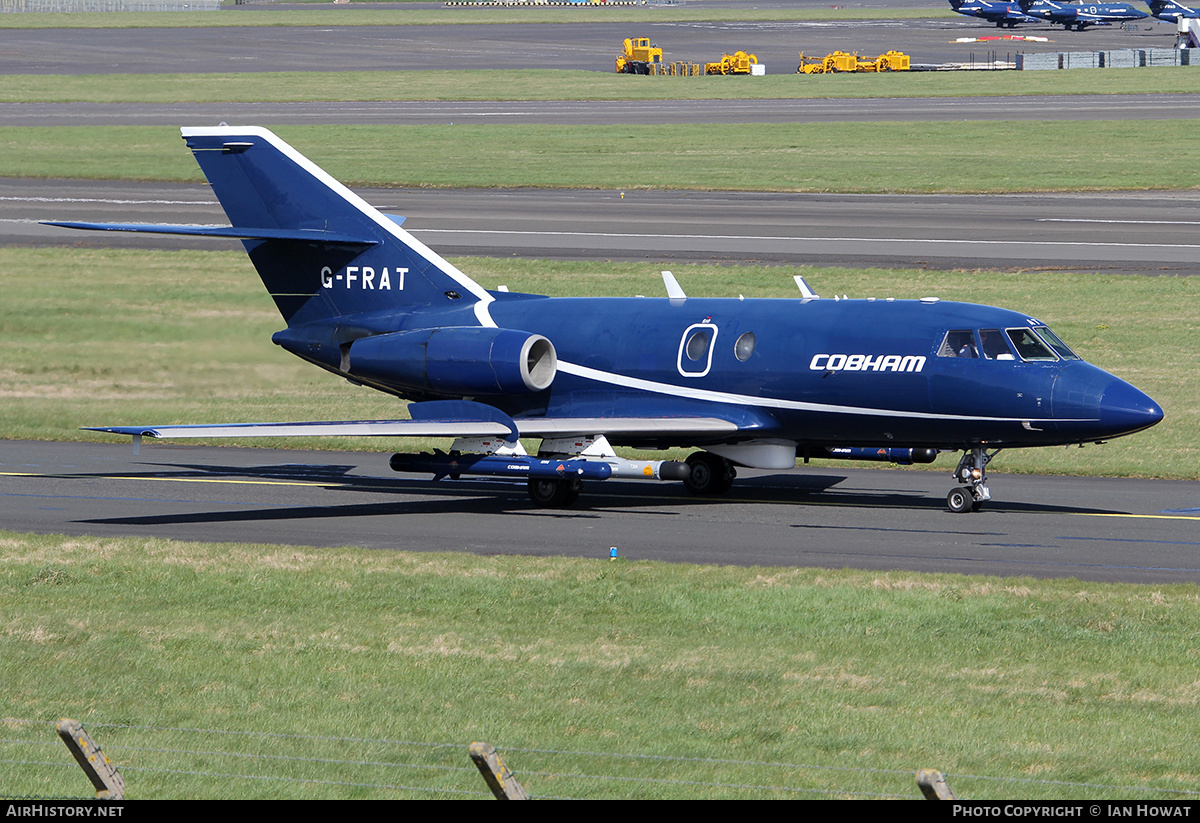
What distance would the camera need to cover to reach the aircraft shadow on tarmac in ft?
84.7

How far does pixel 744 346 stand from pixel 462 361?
499 cm

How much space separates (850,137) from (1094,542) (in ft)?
184

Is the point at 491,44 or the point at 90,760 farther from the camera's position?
the point at 491,44

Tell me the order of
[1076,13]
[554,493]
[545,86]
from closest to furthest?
[554,493] → [545,86] → [1076,13]

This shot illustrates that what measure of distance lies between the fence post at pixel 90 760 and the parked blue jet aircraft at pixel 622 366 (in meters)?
15.7

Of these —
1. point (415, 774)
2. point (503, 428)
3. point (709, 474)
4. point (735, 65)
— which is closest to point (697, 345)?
point (709, 474)

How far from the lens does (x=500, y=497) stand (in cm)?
2831

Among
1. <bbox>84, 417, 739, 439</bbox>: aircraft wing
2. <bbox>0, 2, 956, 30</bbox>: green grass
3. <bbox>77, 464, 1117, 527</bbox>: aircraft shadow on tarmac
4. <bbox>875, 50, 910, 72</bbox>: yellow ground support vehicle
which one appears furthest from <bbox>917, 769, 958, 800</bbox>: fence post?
<bbox>0, 2, 956, 30</bbox>: green grass

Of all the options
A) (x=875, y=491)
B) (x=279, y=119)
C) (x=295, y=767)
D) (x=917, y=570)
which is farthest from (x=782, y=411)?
(x=279, y=119)

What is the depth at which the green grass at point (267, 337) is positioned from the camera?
96.6ft

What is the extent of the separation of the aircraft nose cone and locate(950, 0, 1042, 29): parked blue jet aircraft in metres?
130

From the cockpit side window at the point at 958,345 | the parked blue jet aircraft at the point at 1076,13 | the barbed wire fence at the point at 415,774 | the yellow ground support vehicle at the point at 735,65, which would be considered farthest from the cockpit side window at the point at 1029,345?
the parked blue jet aircraft at the point at 1076,13

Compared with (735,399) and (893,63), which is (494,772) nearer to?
(735,399)

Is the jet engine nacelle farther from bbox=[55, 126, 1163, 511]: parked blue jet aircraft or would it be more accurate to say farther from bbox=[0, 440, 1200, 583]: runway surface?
bbox=[0, 440, 1200, 583]: runway surface
